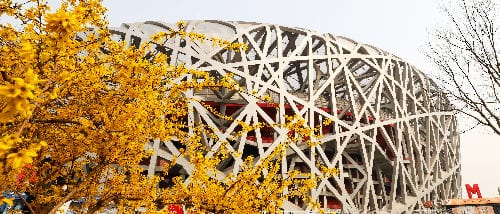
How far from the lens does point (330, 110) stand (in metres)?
24.1

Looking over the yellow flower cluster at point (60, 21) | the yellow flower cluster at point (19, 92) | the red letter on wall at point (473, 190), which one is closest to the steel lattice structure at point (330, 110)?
the red letter on wall at point (473, 190)

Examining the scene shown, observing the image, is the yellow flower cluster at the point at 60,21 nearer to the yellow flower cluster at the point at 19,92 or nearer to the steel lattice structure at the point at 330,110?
the yellow flower cluster at the point at 19,92

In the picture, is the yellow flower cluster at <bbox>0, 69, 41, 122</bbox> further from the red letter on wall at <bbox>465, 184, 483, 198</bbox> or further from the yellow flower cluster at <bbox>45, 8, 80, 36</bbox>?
the red letter on wall at <bbox>465, 184, 483, 198</bbox>

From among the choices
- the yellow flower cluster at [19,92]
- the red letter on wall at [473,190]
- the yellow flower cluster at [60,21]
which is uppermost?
the yellow flower cluster at [60,21]

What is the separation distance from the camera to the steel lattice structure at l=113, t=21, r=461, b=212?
21.0m

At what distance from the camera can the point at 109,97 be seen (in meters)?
5.20

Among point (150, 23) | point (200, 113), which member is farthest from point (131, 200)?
point (150, 23)

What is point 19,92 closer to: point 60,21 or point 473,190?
point 60,21

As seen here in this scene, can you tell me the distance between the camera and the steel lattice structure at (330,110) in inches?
827

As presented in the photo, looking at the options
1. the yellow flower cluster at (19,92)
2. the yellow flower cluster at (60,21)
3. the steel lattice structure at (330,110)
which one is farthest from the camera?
the steel lattice structure at (330,110)

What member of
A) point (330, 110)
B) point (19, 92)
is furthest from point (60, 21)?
point (330, 110)

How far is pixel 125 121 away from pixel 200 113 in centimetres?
1442

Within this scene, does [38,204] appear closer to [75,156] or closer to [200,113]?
[75,156]

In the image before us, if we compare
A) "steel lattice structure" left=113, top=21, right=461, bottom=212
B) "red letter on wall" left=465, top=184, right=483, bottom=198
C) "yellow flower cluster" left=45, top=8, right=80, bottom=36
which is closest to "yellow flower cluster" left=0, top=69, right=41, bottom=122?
"yellow flower cluster" left=45, top=8, right=80, bottom=36
